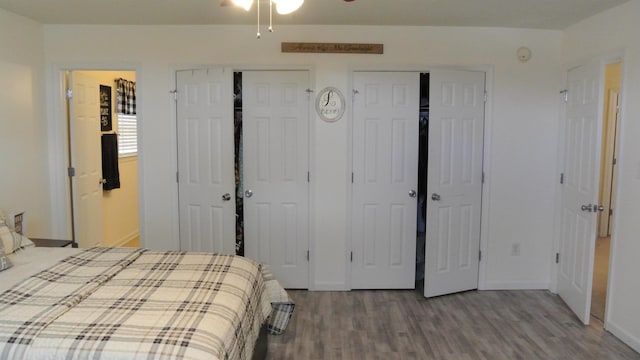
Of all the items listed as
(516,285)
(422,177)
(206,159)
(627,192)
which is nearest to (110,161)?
(206,159)

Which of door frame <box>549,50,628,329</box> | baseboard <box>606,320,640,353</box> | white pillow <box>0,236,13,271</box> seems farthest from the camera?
door frame <box>549,50,628,329</box>

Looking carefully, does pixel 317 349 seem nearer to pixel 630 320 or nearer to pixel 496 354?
pixel 496 354

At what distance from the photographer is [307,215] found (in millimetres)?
4301

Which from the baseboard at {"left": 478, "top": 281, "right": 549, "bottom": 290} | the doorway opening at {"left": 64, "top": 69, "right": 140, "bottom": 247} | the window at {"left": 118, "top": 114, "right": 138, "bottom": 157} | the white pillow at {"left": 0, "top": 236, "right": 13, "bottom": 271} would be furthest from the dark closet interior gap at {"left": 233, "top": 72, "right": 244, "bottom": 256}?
the baseboard at {"left": 478, "top": 281, "right": 549, "bottom": 290}

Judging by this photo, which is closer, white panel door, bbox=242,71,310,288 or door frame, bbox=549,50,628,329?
door frame, bbox=549,50,628,329

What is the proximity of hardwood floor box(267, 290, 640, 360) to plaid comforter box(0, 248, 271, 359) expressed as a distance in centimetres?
68

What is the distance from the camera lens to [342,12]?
12.0 feet

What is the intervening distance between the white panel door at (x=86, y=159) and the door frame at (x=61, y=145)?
0.07 m

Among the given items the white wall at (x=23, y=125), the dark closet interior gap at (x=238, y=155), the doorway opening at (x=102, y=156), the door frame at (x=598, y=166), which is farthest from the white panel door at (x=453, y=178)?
the white wall at (x=23, y=125)

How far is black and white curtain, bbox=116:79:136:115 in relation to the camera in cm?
552

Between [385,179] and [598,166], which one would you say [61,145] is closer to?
[385,179]

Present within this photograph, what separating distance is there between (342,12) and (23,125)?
9.26 feet

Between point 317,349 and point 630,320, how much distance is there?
2.15 metres

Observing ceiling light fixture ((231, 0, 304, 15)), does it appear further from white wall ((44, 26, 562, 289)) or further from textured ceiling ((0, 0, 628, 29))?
white wall ((44, 26, 562, 289))
